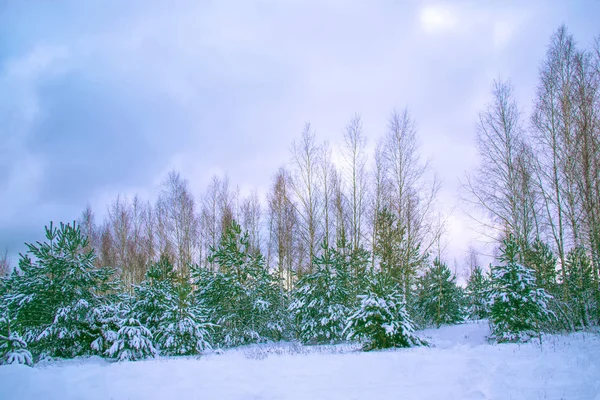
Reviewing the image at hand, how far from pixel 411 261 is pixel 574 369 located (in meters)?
12.5

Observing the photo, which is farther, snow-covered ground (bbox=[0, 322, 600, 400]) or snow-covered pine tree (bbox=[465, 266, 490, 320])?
snow-covered pine tree (bbox=[465, 266, 490, 320])

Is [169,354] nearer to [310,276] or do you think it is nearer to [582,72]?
[310,276]

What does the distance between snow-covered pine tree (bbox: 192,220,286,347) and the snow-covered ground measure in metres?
8.47

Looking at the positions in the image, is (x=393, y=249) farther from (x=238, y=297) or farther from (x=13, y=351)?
(x=13, y=351)

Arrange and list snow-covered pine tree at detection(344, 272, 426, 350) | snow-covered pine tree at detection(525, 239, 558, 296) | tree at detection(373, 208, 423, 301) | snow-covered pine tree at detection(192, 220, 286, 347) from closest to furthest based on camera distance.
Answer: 1. snow-covered pine tree at detection(344, 272, 426, 350)
2. snow-covered pine tree at detection(525, 239, 558, 296)
3. snow-covered pine tree at detection(192, 220, 286, 347)
4. tree at detection(373, 208, 423, 301)

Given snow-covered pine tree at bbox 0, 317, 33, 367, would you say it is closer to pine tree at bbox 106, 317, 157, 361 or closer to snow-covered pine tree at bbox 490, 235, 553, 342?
pine tree at bbox 106, 317, 157, 361

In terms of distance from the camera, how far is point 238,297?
16.4 meters

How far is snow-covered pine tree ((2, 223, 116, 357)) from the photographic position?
1132 centimetres

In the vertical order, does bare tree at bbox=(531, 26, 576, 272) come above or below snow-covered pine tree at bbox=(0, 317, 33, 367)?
above

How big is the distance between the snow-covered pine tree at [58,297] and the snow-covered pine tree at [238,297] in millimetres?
5237

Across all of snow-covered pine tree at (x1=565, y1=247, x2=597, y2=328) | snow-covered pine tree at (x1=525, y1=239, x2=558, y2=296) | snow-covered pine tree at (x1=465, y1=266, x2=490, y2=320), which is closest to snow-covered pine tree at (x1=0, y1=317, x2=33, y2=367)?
snow-covered pine tree at (x1=525, y1=239, x2=558, y2=296)

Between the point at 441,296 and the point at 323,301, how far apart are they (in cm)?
1175

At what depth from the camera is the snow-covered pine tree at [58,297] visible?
1132 cm

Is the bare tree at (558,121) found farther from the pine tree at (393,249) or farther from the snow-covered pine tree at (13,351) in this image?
the snow-covered pine tree at (13,351)
